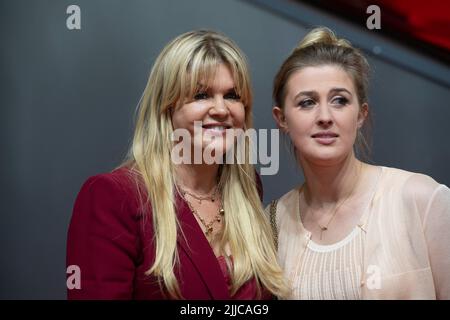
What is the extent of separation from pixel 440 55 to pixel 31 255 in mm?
1556

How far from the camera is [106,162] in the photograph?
7.12ft

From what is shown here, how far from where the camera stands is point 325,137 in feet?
5.35

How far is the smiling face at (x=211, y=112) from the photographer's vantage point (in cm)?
163

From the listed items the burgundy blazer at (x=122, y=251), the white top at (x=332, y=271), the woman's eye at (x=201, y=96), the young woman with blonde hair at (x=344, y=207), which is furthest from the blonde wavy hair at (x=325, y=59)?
the burgundy blazer at (x=122, y=251)

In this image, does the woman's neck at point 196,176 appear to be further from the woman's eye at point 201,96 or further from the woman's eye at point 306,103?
the woman's eye at point 306,103

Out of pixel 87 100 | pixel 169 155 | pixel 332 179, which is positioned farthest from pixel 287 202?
pixel 87 100

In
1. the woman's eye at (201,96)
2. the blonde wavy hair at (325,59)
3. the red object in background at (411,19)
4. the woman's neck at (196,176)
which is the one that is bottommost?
the woman's neck at (196,176)

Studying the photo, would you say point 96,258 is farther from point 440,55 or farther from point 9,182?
point 440,55

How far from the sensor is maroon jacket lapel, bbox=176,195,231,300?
60.5 inches

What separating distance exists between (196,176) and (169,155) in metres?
0.10

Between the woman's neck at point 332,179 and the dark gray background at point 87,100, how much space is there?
0.47 meters

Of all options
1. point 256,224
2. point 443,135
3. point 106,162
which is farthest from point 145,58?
point 443,135

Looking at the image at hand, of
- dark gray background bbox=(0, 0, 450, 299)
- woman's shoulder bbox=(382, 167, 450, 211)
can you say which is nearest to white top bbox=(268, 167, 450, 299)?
woman's shoulder bbox=(382, 167, 450, 211)

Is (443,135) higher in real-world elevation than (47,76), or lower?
lower
